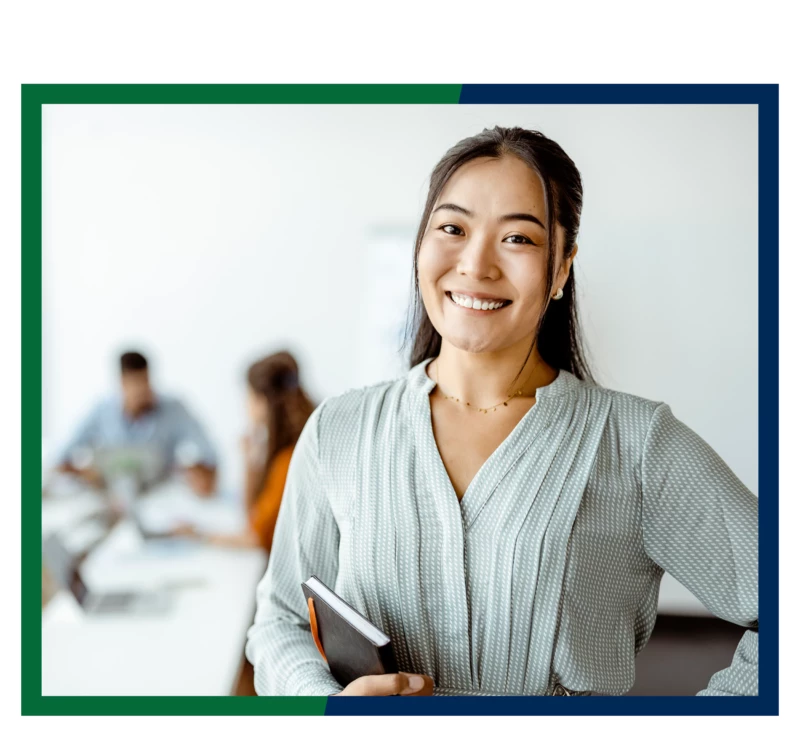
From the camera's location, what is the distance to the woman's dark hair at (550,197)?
1007 millimetres

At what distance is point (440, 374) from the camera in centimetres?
112

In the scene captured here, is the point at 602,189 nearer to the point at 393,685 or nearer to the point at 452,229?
the point at 452,229

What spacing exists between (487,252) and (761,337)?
0.52m

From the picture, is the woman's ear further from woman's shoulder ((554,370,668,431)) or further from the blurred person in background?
the blurred person in background

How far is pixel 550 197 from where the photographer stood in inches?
39.6

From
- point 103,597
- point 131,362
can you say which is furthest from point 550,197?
point 131,362

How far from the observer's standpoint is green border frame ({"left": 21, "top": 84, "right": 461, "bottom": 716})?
118 cm

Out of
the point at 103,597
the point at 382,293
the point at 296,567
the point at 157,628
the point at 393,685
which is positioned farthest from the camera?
the point at 382,293

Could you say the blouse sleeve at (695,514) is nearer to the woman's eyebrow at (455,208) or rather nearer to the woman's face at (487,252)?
the woman's face at (487,252)

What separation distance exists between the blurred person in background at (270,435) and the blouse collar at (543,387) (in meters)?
1.03

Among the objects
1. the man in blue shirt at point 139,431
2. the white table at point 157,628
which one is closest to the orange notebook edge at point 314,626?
the white table at point 157,628

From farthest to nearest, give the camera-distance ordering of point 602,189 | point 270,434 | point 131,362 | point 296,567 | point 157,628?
1. point 131,362
2. point 270,434
3. point 157,628
4. point 602,189
5. point 296,567

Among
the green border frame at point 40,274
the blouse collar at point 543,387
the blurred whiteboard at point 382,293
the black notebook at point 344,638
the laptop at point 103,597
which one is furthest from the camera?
the blurred whiteboard at point 382,293
